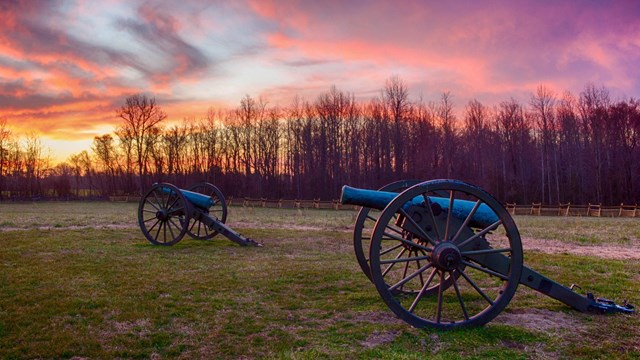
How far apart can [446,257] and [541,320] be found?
5.30 feet

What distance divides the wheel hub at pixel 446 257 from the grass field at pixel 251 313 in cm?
68

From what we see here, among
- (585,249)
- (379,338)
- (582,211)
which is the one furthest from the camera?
(582,211)

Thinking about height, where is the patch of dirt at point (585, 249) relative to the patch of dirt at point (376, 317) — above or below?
below

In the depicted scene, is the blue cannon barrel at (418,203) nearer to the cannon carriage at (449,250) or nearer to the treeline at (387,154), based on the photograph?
the cannon carriage at (449,250)

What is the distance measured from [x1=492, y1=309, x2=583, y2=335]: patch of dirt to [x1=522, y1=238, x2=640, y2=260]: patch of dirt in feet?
21.7

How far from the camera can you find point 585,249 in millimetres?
12641

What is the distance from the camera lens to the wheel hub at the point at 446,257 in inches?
186

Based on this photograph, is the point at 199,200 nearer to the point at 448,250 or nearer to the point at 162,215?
the point at 162,215

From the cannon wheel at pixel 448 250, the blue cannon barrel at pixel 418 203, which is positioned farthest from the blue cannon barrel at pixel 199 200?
the cannon wheel at pixel 448 250

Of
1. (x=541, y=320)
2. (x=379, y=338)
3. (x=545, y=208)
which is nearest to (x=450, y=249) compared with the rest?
(x=379, y=338)

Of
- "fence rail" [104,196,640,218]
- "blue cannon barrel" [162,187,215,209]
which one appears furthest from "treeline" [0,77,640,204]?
"blue cannon barrel" [162,187,215,209]

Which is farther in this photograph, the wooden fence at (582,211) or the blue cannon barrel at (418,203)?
the wooden fence at (582,211)

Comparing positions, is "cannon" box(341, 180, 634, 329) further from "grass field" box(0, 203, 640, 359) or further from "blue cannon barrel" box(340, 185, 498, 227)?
"grass field" box(0, 203, 640, 359)

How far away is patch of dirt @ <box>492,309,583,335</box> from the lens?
5.00 meters
